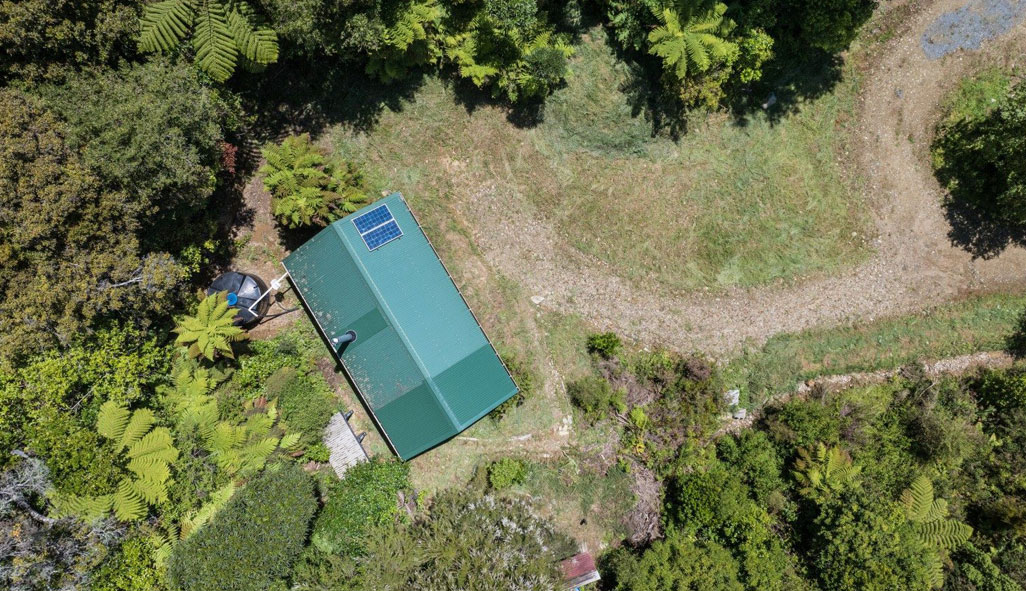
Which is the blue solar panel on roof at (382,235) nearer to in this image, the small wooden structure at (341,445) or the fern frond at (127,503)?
the small wooden structure at (341,445)

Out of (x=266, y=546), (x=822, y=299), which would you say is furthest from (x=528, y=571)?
(x=822, y=299)

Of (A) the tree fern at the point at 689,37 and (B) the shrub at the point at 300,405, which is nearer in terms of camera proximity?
(A) the tree fern at the point at 689,37

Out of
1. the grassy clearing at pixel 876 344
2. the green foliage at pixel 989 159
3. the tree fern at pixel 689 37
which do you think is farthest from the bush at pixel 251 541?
the green foliage at pixel 989 159

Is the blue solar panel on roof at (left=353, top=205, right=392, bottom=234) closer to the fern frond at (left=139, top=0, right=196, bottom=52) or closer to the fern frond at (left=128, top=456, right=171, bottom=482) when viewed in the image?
the fern frond at (left=139, top=0, right=196, bottom=52)

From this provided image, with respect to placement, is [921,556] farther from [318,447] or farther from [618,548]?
[318,447]

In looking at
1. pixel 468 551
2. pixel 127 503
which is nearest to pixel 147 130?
pixel 127 503

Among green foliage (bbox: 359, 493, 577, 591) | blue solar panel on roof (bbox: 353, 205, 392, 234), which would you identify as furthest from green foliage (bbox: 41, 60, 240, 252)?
green foliage (bbox: 359, 493, 577, 591)
